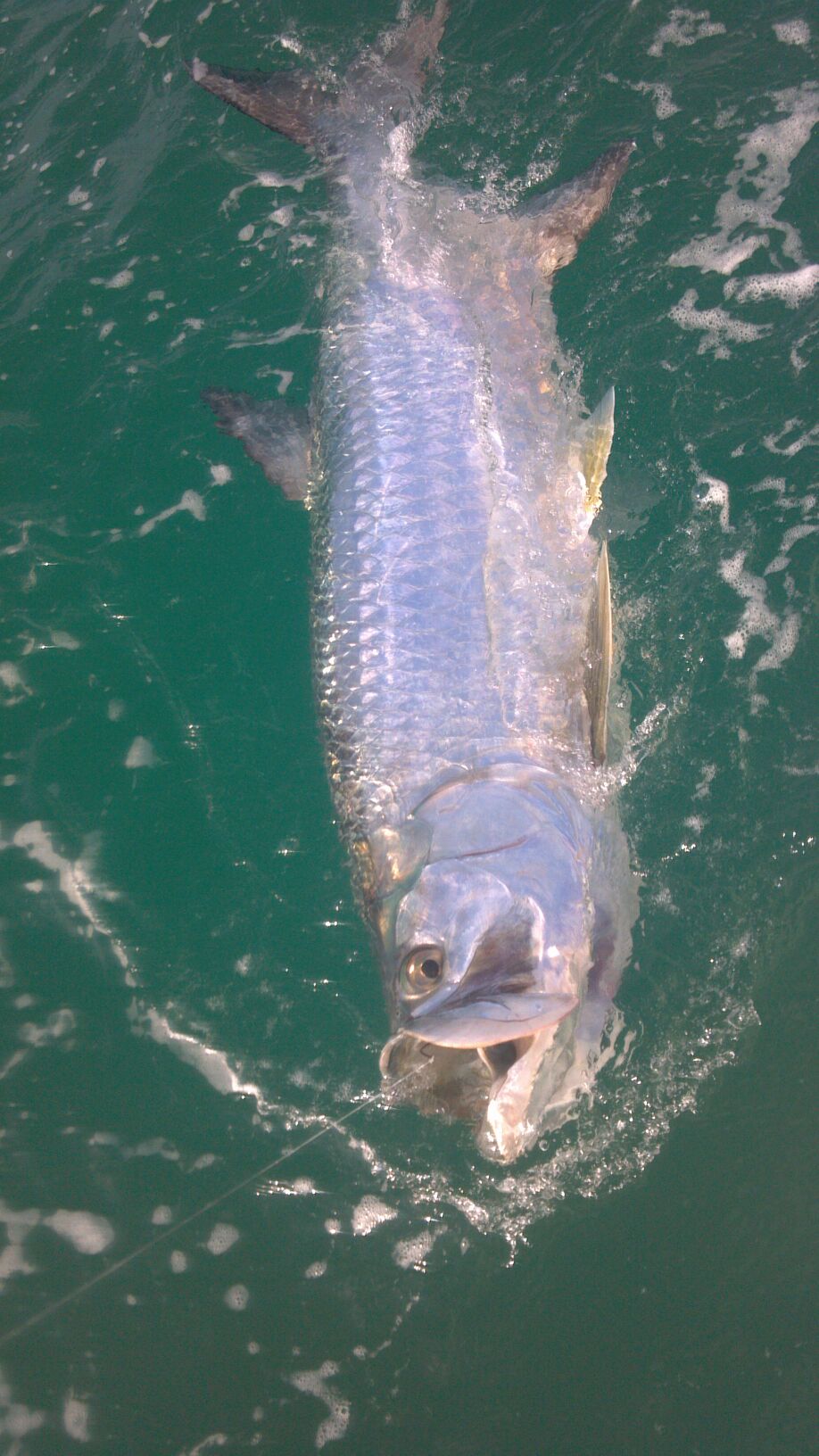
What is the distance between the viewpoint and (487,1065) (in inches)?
97.5

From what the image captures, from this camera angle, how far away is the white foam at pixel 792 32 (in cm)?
453

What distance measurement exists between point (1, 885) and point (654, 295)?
407 centimetres

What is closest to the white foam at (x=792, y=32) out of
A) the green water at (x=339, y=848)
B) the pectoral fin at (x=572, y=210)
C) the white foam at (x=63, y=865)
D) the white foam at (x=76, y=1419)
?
the green water at (x=339, y=848)

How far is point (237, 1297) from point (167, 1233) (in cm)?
37

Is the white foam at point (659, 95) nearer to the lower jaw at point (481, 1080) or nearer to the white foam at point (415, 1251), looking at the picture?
the lower jaw at point (481, 1080)

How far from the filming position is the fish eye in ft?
8.52

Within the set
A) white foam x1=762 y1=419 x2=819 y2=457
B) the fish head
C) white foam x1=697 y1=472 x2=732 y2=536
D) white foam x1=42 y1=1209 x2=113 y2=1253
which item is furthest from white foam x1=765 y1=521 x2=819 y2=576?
white foam x1=42 y1=1209 x2=113 y2=1253

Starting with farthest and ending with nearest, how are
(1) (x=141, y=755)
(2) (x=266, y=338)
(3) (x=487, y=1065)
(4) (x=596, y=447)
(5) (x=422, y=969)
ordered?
(2) (x=266, y=338) → (1) (x=141, y=755) → (4) (x=596, y=447) → (5) (x=422, y=969) → (3) (x=487, y=1065)

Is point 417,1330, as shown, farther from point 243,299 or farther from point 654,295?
point 243,299

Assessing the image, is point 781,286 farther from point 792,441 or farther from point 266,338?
point 266,338

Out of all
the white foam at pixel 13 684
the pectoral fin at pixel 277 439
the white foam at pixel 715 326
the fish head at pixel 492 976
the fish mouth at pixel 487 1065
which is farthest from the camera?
the white foam at pixel 13 684

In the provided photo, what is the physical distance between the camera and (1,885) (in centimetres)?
418

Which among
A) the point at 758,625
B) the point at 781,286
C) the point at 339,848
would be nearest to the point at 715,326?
the point at 781,286

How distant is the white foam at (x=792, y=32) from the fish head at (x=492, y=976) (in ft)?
14.2
